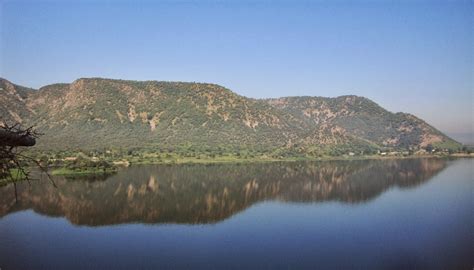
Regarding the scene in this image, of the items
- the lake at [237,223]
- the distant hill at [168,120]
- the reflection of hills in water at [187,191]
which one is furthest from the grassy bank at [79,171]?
the distant hill at [168,120]

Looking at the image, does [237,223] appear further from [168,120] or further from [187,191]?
[168,120]

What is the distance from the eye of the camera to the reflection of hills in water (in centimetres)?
4050

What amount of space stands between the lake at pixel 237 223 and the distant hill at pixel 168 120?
51.8 m

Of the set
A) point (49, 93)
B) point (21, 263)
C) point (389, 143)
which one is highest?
point (49, 93)

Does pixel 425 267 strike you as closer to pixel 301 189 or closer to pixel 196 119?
pixel 301 189

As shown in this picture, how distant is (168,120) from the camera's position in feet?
448

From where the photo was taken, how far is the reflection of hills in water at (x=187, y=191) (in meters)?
40.5

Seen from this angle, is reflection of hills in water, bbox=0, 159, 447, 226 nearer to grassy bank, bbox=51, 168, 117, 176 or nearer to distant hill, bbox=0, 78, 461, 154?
grassy bank, bbox=51, 168, 117, 176

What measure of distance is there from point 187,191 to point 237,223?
17.4m

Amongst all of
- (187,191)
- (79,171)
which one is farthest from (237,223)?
(79,171)

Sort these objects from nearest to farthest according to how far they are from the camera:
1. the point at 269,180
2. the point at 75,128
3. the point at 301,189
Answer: the point at 301,189 → the point at 269,180 → the point at 75,128

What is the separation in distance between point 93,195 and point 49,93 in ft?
387

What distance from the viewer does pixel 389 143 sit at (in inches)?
6344

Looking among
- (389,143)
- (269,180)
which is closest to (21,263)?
(269,180)
